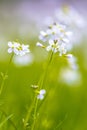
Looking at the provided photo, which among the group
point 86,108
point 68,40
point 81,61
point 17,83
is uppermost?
point 81,61

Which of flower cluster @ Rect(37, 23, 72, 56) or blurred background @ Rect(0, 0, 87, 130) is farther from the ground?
blurred background @ Rect(0, 0, 87, 130)

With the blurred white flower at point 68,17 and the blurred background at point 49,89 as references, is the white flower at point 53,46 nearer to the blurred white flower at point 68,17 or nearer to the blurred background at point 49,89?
→ the blurred background at point 49,89

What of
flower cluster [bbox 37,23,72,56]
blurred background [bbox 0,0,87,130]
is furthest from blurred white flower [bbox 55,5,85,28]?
flower cluster [bbox 37,23,72,56]

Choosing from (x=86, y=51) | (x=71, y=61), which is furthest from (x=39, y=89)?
(x=86, y=51)

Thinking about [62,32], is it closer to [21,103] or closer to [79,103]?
[21,103]

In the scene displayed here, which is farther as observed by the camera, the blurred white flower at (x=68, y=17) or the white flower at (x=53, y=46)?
the blurred white flower at (x=68, y=17)

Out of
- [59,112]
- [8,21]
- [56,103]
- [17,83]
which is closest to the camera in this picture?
[59,112]

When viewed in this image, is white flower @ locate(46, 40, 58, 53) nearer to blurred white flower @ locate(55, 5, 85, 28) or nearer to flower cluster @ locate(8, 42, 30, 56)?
flower cluster @ locate(8, 42, 30, 56)

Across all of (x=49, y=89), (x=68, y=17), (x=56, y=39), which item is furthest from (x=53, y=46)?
(x=68, y=17)

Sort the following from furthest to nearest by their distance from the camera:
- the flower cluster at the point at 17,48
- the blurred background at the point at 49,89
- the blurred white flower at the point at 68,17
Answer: the blurred background at the point at 49,89, the blurred white flower at the point at 68,17, the flower cluster at the point at 17,48

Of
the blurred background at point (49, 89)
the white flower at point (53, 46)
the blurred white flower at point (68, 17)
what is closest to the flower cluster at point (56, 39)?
the white flower at point (53, 46)

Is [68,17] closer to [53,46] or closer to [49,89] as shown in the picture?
[49,89]
